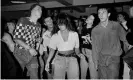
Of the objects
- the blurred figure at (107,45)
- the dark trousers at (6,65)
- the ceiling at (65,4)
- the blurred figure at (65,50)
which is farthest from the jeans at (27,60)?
the ceiling at (65,4)

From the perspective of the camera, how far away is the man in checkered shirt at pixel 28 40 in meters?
2.60

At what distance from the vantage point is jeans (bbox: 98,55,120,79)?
2.92m

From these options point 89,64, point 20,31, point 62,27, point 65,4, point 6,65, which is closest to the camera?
point 6,65

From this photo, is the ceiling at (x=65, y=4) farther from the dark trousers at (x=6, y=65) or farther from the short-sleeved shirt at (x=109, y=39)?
the dark trousers at (x=6, y=65)

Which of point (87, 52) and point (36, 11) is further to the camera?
point (87, 52)

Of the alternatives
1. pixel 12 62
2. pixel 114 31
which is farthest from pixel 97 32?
pixel 12 62

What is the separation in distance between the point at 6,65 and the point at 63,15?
1.35 m

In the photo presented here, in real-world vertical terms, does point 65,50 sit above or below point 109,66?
above

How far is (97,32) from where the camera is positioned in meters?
3.05

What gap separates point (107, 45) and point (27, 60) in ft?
4.60

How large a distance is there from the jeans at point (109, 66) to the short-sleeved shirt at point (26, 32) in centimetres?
127

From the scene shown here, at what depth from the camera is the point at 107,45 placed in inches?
115

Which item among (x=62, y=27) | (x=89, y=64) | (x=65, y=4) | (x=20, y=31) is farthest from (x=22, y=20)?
(x=65, y=4)

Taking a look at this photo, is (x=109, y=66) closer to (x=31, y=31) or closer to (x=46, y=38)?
(x=31, y=31)
